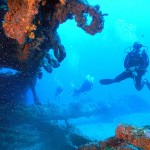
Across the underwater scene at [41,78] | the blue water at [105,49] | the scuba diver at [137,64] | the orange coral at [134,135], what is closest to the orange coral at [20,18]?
the underwater scene at [41,78]

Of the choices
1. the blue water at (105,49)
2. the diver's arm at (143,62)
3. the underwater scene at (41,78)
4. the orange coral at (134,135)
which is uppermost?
the blue water at (105,49)

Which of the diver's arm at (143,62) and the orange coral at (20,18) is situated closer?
the orange coral at (20,18)

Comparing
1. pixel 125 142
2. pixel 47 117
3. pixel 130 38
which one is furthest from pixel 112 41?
pixel 125 142

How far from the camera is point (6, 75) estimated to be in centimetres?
694

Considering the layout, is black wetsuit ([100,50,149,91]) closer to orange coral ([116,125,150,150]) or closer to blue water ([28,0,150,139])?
orange coral ([116,125,150,150])

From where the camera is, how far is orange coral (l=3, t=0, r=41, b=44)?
132 inches

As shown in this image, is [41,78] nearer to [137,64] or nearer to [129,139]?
[137,64]

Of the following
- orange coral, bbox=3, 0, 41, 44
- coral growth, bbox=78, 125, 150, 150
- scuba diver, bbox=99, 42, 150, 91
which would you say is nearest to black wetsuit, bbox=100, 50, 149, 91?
scuba diver, bbox=99, 42, 150, 91

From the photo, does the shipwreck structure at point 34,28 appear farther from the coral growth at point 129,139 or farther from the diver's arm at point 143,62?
the diver's arm at point 143,62

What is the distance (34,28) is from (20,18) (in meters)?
0.24

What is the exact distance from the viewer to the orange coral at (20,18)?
335 centimetres

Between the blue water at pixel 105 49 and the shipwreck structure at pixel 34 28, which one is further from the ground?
the blue water at pixel 105 49

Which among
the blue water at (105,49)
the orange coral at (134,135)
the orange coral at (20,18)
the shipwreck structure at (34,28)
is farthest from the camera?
the blue water at (105,49)

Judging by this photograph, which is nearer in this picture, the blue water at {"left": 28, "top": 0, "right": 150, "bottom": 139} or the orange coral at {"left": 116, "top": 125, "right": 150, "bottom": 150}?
the orange coral at {"left": 116, "top": 125, "right": 150, "bottom": 150}
